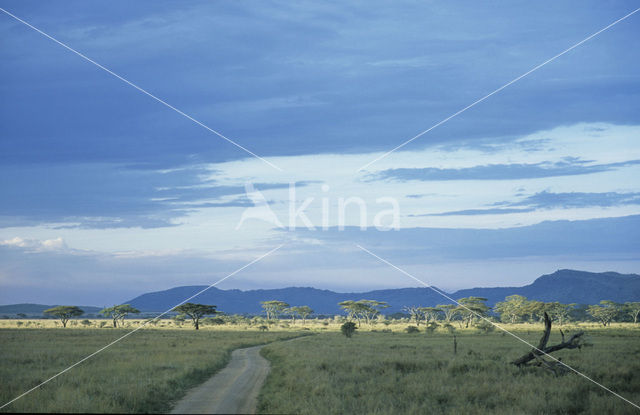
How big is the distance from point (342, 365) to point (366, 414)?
1269 cm

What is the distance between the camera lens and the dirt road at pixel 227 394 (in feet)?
57.2

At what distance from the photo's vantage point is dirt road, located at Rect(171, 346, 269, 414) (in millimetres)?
17422

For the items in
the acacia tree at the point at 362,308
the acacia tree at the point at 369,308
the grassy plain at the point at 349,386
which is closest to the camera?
the grassy plain at the point at 349,386

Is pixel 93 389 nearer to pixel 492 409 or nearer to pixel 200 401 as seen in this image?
pixel 200 401

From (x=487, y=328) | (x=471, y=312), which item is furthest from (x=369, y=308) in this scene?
(x=487, y=328)

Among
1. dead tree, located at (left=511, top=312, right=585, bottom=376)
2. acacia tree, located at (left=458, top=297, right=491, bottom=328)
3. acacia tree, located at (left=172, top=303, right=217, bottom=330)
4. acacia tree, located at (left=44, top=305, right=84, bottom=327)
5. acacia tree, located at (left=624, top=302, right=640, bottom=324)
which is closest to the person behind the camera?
dead tree, located at (left=511, top=312, right=585, bottom=376)

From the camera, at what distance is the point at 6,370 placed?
1024 inches

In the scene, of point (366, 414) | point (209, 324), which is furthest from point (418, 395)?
point (209, 324)

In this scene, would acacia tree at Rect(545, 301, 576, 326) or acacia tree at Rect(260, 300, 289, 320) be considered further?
acacia tree at Rect(260, 300, 289, 320)

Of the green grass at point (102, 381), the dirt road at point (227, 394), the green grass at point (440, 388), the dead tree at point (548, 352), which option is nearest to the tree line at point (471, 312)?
the green grass at point (102, 381)

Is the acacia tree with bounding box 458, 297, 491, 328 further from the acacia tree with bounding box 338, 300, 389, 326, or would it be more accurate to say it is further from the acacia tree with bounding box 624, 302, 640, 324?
the acacia tree with bounding box 624, 302, 640, 324

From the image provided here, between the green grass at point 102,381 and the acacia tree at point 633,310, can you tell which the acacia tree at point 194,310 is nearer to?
the green grass at point 102,381

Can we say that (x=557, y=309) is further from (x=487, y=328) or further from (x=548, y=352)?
(x=548, y=352)

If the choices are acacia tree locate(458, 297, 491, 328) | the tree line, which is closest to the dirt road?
the tree line
